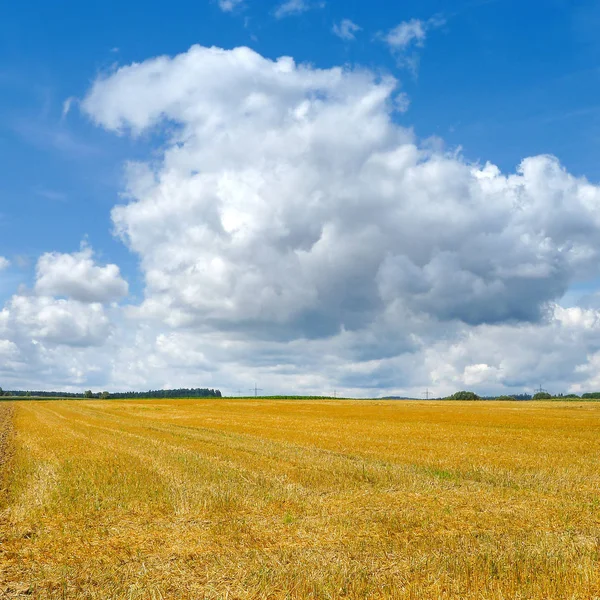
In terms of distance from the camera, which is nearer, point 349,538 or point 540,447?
point 349,538

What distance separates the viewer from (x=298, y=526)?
11.9 metres

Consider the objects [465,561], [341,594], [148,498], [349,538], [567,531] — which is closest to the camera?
[341,594]

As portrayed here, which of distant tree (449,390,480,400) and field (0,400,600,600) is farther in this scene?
distant tree (449,390,480,400)

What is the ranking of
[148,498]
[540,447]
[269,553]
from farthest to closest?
[540,447]
[148,498]
[269,553]

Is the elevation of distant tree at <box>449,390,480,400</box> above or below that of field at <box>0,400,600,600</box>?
below

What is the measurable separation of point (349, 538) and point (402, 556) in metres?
1.47

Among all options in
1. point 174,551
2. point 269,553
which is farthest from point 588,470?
point 174,551

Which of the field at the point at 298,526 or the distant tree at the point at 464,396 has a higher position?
the field at the point at 298,526

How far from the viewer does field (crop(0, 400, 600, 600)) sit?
28.4 feet

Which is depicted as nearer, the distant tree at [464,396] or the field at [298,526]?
the field at [298,526]

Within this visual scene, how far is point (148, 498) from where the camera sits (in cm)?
1437

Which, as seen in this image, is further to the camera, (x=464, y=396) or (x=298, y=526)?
(x=464, y=396)

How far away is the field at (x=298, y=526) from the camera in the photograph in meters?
8.65

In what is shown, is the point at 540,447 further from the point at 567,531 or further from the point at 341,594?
the point at 341,594
